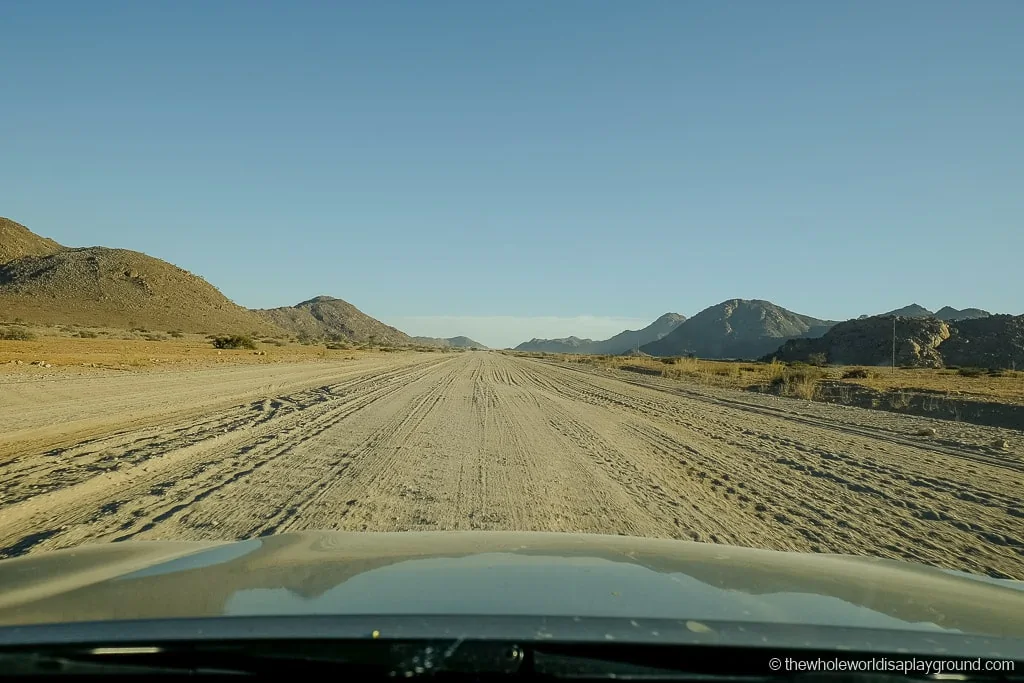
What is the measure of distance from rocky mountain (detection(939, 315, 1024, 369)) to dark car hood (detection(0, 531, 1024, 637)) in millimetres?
85645

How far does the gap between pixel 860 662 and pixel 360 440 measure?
39.8 feet

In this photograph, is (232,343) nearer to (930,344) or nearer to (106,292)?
(106,292)

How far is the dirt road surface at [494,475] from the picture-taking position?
773 centimetres

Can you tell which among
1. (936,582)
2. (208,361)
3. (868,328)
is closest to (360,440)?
(936,582)

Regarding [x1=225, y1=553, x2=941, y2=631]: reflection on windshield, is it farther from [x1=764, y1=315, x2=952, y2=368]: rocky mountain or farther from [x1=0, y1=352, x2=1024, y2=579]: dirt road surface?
[x1=764, y1=315, x2=952, y2=368]: rocky mountain

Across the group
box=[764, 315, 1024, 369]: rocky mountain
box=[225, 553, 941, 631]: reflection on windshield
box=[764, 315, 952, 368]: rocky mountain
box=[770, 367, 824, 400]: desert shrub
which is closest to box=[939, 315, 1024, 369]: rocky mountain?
box=[764, 315, 1024, 369]: rocky mountain

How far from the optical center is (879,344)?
9012cm

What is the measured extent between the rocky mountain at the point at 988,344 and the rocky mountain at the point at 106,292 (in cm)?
9240

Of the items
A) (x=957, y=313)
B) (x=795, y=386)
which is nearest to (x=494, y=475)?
(x=795, y=386)

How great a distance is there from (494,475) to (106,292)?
111 metres

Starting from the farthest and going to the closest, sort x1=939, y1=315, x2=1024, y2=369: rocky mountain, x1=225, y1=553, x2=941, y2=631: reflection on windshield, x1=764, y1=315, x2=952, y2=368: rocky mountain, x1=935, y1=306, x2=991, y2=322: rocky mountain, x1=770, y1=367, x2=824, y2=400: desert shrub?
x1=935, y1=306, x2=991, y2=322: rocky mountain
x1=764, y1=315, x2=952, y2=368: rocky mountain
x1=939, y1=315, x2=1024, y2=369: rocky mountain
x1=770, y1=367, x2=824, y2=400: desert shrub
x1=225, y1=553, x2=941, y2=631: reflection on windshield

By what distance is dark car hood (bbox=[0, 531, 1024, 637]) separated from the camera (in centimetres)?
304

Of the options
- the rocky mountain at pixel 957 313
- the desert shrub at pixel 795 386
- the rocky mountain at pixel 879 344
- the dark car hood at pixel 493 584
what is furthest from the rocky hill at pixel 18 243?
the rocky mountain at pixel 957 313

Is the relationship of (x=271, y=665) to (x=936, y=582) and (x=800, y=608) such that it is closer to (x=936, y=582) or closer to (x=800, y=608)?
(x=800, y=608)
